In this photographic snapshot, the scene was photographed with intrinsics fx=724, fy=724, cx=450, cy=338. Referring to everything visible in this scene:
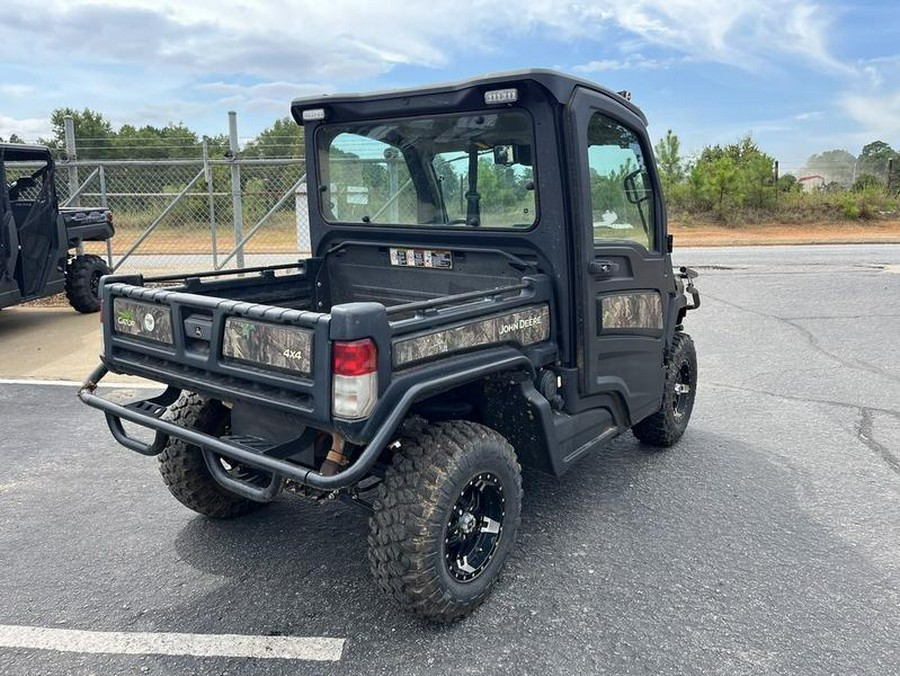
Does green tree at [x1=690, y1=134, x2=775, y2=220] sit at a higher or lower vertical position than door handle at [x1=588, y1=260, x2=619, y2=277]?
higher

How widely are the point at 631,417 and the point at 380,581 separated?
189 cm

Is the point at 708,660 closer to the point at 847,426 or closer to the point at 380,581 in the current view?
the point at 380,581

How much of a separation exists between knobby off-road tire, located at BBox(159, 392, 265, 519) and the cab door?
1865 millimetres

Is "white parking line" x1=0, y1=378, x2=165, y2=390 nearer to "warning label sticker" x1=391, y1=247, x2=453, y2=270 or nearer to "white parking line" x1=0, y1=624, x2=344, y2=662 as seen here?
"warning label sticker" x1=391, y1=247, x2=453, y2=270

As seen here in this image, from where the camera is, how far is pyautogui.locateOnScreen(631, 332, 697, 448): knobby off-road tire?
4.60 metres

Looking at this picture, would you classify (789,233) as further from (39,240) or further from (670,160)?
(39,240)

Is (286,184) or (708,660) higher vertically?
(286,184)

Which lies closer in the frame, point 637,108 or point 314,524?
point 314,524

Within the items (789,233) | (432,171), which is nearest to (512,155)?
(432,171)

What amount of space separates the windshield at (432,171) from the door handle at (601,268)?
0.38 m

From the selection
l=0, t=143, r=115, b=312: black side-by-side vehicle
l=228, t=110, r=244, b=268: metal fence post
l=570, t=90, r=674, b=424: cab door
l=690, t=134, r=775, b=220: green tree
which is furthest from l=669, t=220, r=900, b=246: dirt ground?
l=570, t=90, r=674, b=424: cab door

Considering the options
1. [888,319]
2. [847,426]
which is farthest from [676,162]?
[847,426]

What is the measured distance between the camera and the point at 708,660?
2695mm

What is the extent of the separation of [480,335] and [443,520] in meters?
0.77
